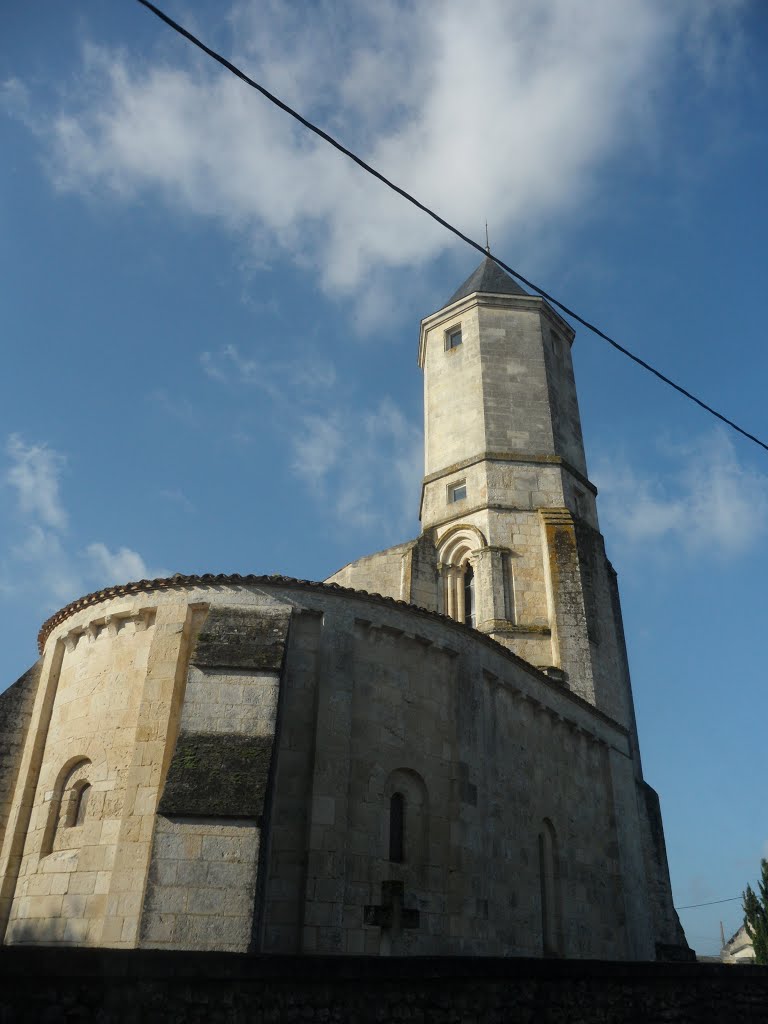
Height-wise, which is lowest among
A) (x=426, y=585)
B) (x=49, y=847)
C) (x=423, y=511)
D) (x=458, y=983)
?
(x=458, y=983)

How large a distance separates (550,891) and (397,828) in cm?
432

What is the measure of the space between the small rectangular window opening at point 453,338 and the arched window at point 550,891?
15.2 m

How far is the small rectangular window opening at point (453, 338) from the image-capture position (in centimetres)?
2545

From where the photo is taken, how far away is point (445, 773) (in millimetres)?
12961

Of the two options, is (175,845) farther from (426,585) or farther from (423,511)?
(423,511)

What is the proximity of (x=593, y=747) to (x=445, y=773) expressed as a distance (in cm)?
587

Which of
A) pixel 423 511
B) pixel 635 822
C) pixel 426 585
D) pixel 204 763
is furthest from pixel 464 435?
pixel 204 763

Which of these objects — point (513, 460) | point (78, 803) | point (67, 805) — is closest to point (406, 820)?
point (78, 803)

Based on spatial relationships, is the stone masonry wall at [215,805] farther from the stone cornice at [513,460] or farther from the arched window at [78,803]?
the stone cornice at [513,460]

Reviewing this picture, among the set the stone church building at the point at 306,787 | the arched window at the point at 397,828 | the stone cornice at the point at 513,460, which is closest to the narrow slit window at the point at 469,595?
the stone cornice at the point at 513,460

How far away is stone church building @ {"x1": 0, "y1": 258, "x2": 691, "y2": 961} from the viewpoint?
10227 millimetres

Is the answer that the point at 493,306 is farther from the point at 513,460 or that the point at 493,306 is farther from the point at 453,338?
the point at 513,460

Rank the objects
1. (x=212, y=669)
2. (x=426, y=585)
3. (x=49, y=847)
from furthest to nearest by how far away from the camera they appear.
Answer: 1. (x=426, y=585)
2. (x=49, y=847)
3. (x=212, y=669)

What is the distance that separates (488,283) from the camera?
86.5 ft
